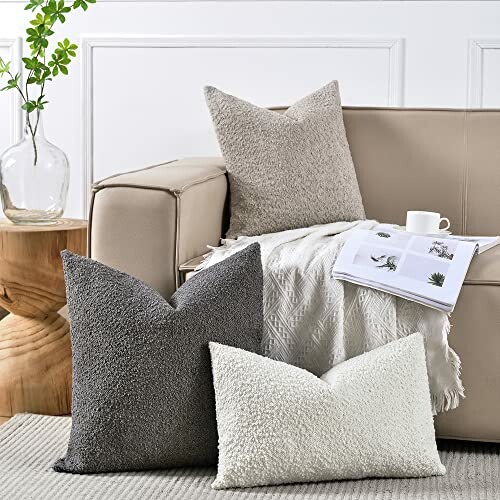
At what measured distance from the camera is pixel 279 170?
2221 mm

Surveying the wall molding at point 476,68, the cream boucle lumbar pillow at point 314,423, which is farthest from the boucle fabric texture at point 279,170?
the wall molding at point 476,68

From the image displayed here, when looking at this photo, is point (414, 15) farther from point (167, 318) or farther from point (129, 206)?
point (167, 318)

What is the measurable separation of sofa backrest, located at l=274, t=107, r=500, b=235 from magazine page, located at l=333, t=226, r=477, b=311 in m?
0.57

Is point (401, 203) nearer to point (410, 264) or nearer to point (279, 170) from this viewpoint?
point (279, 170)

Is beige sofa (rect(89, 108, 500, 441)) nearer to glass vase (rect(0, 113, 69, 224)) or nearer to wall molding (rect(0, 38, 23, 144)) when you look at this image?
glass vase (rect(0, 113, 69, 224))

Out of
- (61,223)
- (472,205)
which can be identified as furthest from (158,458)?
(472,205)

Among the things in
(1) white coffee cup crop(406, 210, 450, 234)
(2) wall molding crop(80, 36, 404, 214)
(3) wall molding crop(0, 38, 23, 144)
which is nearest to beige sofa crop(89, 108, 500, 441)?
(1) white coffee cup crop(406, 210, 450, 234)

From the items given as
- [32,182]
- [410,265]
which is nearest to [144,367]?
[410,265]

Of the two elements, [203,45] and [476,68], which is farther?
[203,45]

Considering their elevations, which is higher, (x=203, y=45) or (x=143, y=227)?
(x=203, y=45)

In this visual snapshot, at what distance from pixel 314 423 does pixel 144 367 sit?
310mm

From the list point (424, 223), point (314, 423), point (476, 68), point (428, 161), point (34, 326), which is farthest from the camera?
point (476, 68)

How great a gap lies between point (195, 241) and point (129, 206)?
20cm

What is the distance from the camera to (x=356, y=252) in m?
1.84
